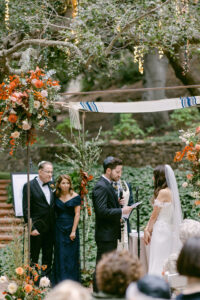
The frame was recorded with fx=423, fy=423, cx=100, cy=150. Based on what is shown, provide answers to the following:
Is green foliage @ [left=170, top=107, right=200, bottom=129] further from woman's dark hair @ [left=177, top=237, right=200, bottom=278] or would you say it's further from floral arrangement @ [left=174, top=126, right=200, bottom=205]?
woman's dark hair @ [left=177, top=237, right=200, bottom=278]

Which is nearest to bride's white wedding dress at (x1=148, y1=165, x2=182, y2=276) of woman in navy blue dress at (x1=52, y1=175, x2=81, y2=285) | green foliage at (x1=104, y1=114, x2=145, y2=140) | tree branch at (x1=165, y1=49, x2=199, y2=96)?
woman in navy blue dress at (x1=52, y1=175, x2=81, y2=285)

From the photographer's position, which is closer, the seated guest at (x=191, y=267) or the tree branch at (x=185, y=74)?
the seated guest at (x=191, y=267)

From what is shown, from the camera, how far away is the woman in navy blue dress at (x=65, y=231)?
5.46 meters

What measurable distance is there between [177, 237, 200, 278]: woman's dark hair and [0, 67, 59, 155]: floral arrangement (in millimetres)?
2605

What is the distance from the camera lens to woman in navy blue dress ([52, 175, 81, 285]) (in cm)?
546

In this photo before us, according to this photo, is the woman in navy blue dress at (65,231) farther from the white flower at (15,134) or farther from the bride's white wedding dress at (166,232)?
the white flower at (15,134)

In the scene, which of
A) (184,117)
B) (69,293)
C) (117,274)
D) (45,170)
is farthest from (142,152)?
(69,293)

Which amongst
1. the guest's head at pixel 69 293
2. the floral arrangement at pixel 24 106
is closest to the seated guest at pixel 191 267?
the guest's head at pixel 69 293

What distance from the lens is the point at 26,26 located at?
8016 mm

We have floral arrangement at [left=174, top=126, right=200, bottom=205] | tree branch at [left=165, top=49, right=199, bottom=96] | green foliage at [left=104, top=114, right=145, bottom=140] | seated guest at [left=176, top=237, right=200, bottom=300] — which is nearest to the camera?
seated guest at [left=176, top=237, right=200, bottom=300]

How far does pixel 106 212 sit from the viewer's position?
490cm

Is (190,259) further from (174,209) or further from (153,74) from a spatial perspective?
(153,74)

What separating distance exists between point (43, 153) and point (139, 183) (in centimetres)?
439

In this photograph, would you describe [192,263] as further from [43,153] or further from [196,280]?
[43,153]
